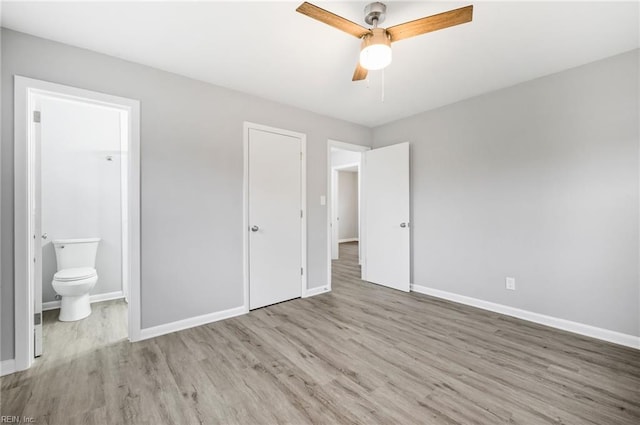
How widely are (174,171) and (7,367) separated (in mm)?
1866

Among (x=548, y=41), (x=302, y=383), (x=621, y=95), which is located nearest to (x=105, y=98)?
(x=302, y=383)

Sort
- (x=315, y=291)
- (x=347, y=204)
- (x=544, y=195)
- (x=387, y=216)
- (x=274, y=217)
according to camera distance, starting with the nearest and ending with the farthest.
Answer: (x=544, y=195) < (x=274, y=217) < (x=315, y=291) < (x=387, y=216) < (x=347, y=204)

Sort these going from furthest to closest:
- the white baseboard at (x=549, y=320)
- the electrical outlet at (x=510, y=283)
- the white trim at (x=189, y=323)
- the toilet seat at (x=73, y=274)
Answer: the electrical outlet at (x=510, y=283), the toilet seat at (x=73, y=274), the white trim at (x=189, y=323), the white baseboard at (x=549, y=320)

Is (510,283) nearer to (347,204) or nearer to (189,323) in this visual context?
(189,323)

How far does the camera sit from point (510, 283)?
2980 mm

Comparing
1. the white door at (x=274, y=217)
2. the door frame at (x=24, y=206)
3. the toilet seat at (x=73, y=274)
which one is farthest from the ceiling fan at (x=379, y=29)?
the toilet seat at (x=73, y=274)

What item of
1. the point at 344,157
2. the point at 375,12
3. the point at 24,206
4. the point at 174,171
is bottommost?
the point at 24,206

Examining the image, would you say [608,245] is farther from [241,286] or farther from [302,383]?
[241,286]

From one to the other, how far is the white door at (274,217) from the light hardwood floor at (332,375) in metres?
0.53

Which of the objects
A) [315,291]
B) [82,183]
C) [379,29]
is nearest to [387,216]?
[315,291]

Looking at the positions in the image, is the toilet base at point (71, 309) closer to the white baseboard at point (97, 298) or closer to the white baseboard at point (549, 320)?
the white baseboard at point (97, 298)

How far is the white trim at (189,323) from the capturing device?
2488mm

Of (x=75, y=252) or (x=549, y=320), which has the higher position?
(x=75, y=252)

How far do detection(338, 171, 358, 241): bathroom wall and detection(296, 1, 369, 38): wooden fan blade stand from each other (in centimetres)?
742
